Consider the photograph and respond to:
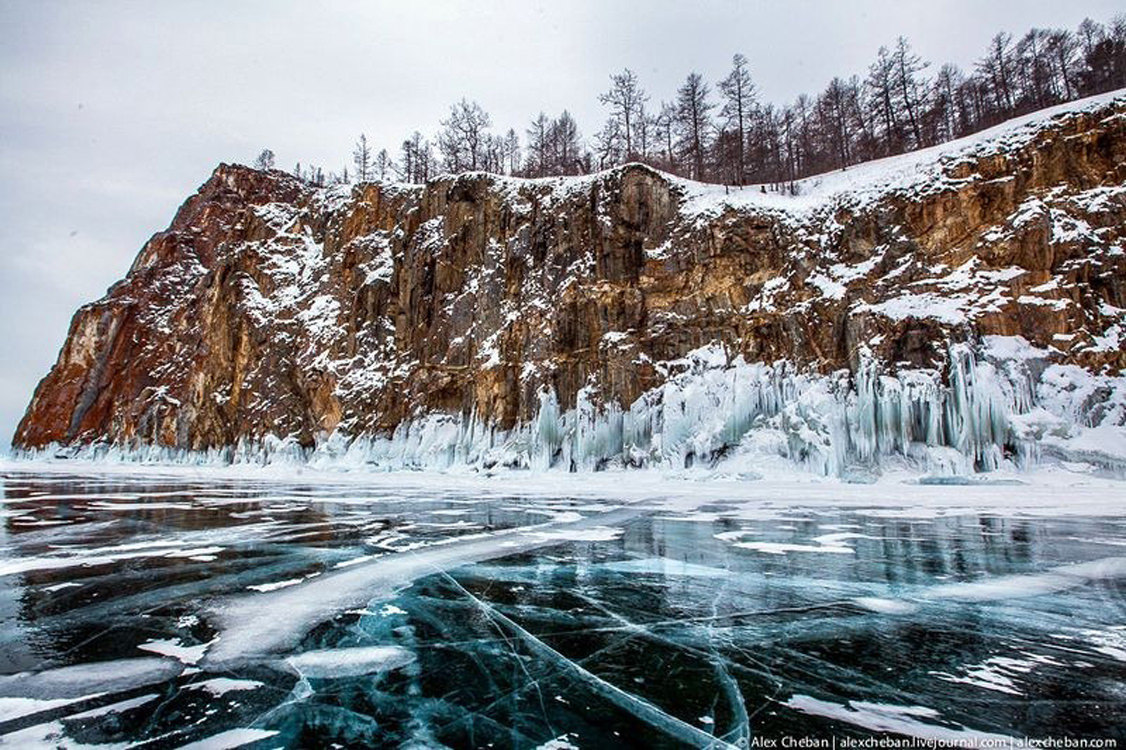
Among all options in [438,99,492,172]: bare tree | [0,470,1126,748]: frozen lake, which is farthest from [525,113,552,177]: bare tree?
[0,470,1126,748]: frozen lake

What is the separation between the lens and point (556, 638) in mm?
3316

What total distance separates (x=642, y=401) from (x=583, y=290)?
6643 mm

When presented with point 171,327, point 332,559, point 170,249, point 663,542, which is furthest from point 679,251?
point 170,249

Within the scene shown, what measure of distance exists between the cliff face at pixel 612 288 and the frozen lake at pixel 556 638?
14690 millimetres

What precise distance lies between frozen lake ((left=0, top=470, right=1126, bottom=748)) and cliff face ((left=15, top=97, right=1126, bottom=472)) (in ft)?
48.2

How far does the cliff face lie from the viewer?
19.0 metres

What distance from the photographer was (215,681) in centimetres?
264

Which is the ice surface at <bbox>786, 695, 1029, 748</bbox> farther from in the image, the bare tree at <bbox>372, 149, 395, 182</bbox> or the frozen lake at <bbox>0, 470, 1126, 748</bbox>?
the bare tree at <bbox>372, 149, 395, 182</bbox>

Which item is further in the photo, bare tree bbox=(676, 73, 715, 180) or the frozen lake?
bare tree bbox=(676, 73, 715, 180)

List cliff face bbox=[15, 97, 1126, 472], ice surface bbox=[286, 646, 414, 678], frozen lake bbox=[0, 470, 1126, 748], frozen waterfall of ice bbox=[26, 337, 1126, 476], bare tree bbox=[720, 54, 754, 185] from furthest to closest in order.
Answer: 1. bare tree bbox=[720, 54, 754, 185]
2. cliff face bbox=[15, 97, 1126, 472]
3. frozen waterfall of ice bbox=[26, 337, 1126, 476]
4. ice surface bbox=[286, 646, 414, 678]
5. frozen lake bbox=[0, 470, 1126, 748]

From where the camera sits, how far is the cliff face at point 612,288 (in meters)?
19.0

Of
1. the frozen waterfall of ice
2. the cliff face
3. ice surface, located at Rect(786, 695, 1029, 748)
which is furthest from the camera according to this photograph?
the cliff face

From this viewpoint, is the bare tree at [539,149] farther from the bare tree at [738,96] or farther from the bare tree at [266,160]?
the bare tree at [266,160]

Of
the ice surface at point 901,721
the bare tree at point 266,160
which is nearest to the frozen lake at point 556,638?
the ice surface at point 901,721
